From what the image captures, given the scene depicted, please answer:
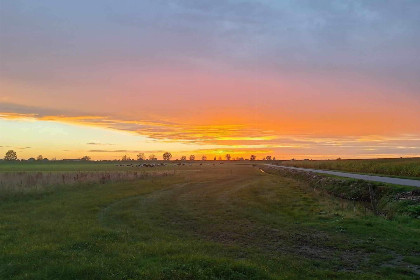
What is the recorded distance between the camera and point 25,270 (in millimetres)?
11148

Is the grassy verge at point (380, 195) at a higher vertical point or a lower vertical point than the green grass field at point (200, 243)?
higher

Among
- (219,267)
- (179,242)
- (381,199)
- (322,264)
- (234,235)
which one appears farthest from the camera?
(381,199)

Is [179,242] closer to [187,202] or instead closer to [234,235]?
Answer: [234,235]

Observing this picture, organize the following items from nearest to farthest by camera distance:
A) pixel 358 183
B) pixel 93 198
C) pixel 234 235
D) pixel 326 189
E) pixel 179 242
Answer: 1. pixel 179 242
2. pixel 234 235
3. pixel 93 198
4. pixel 358 183
5. pixel 326 189

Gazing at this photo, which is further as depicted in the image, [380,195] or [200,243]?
[380,195]

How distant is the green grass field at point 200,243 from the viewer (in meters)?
10.8

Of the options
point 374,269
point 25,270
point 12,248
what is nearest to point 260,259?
point 374,269

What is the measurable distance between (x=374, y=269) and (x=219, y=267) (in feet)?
16.5

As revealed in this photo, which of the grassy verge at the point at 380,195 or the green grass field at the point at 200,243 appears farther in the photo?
the grassy verge at the point at 380,195

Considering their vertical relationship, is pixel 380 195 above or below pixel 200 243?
above

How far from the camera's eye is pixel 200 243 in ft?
47.9

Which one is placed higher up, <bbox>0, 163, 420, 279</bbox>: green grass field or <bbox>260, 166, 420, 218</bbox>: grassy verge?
<bbox>260, 166, 420, 218</bbox>: grassy verge

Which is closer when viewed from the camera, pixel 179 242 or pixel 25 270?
pixel 25 270

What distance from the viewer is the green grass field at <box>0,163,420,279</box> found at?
35.6ft
